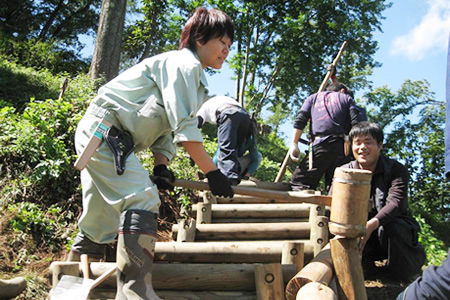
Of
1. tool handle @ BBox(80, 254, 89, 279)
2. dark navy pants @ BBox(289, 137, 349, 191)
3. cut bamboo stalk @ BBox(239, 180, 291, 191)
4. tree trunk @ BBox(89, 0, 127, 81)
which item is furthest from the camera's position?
tree trunk @ BBox(89, 0, 127, 81)

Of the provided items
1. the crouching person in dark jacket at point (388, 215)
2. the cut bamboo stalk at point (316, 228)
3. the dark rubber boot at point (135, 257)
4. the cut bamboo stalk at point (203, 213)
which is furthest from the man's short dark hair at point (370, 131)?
the dark rubber boot at point (135, 257)

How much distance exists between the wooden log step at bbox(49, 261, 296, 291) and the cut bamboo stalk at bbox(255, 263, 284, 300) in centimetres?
11

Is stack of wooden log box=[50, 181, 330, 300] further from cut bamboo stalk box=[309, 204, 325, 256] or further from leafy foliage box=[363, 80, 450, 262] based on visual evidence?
leafy foliage box=[363, 80, 450, 262]

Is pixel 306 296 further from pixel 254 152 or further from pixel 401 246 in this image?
pixel 254 152

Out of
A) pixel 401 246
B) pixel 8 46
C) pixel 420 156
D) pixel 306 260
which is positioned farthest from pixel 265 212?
pixel 8 46

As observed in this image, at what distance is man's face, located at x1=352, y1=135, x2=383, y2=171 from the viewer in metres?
3.53

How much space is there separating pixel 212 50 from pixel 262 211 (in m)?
1.91

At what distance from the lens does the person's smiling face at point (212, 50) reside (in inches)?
100

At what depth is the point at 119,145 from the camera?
2.25m

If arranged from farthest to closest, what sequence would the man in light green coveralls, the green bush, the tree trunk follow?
the tree trunk → the green bush → the man in light green coveralls

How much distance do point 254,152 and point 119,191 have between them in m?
2.96

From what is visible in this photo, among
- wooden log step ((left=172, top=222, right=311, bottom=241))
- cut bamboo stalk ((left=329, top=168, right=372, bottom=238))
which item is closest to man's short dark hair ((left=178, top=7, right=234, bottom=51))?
cut bamboo stalk ((left=329, top=168, right=372, bottom=238))

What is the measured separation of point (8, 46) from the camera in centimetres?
1095

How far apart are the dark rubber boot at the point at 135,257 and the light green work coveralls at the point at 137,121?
8 cm
